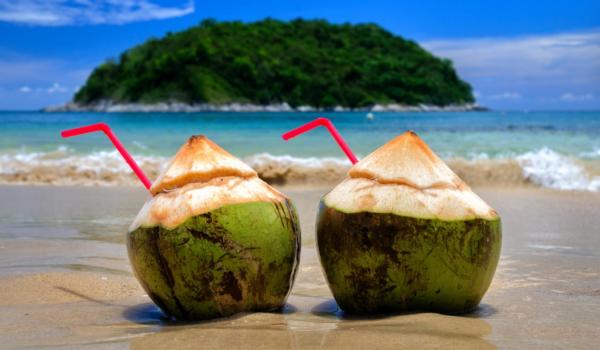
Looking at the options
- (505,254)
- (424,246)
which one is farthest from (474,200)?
(505,254)

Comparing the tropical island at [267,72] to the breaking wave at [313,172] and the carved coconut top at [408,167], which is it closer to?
the breaking wave at [313,172]

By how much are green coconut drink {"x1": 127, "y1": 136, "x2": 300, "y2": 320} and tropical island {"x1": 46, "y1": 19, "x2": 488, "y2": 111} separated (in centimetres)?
7827

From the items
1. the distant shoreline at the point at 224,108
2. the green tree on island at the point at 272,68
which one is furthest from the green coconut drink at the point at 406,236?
the green tree on island at the point at 272,68

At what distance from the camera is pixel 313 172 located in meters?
10.3

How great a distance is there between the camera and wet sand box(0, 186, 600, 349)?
7.78 feet

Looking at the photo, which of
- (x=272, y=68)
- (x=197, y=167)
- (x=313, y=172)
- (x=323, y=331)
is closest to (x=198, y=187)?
(x=197, y=167)

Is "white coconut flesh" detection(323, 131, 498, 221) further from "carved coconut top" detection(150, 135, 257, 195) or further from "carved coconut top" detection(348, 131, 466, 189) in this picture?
"carved coconut top" detection(150, 135, 257, 195)

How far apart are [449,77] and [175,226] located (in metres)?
104

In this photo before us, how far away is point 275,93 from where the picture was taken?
3305 inches

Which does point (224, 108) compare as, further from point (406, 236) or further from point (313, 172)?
point (406, 236)

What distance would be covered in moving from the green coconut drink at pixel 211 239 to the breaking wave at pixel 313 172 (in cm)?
709

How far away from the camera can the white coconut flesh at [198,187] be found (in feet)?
8.41

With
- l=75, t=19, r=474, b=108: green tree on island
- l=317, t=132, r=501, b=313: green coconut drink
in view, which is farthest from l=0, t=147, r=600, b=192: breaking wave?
l=75, t=19, r=474, b=108: green tree on island

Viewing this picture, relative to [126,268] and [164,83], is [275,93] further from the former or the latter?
[126,268]
